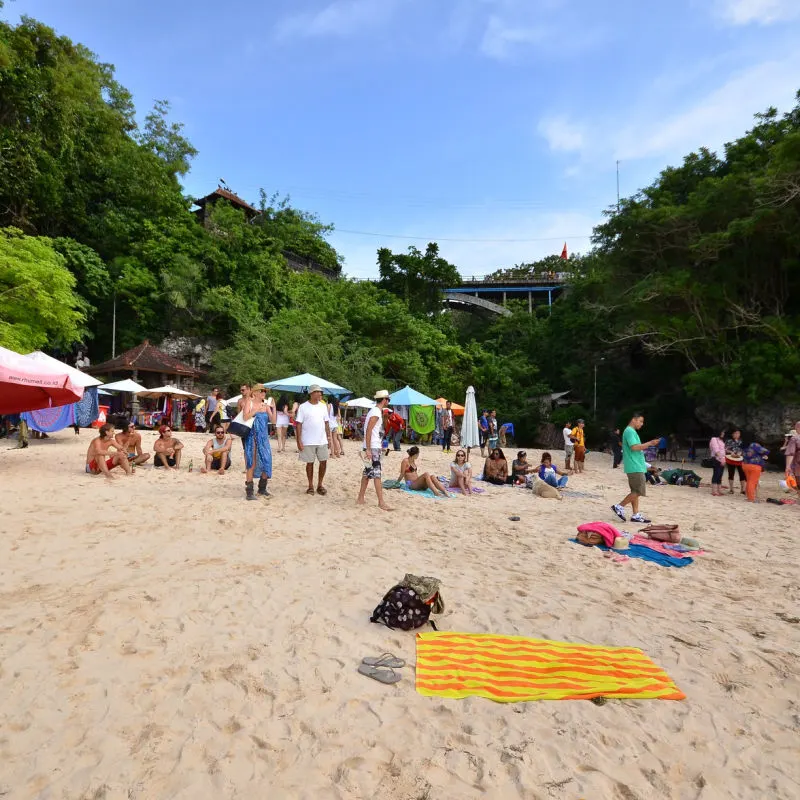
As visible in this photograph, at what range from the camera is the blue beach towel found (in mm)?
5320

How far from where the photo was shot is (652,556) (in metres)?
5.52

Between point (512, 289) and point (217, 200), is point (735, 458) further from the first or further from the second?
point (512, 289)

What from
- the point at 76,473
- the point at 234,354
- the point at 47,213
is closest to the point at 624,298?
the point at 234,354

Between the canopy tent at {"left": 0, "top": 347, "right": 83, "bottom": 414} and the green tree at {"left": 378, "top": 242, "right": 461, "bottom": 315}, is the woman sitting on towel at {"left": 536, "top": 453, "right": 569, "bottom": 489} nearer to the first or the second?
the canopy tent at {"left": 0, "top": 347, "right": 83, "bottom": 414}

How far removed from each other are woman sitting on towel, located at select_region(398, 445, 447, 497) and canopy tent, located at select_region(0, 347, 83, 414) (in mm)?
6420

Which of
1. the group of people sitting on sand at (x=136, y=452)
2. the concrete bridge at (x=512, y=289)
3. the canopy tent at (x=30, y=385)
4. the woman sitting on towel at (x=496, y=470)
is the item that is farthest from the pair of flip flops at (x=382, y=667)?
the concrete bridge at (x=512, y=289)

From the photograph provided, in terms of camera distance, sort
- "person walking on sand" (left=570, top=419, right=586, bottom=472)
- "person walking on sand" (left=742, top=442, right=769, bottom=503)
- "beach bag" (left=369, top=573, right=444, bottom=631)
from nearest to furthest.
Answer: "beach bag" (left=369, top=573, right=444, bottom=631) < "person walking on sand" (left=742, top=442, right=769, bottom=503) < "person walking on sand" (left=570, top=419, right=586, bottom=472)

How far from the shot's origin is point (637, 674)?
296 cm

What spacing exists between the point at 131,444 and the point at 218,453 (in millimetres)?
1787

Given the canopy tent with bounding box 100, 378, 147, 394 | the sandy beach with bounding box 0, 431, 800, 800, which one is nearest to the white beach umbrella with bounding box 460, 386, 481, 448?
the sandy beach with bounding box 0, 431, 800, 800

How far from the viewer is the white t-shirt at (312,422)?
7480 mm

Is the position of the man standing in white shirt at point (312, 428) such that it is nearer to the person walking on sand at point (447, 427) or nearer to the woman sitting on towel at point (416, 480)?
the woman sitting on towel at point (416, 480)

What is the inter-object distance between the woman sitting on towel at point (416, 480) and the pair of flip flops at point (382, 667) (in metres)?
6.00

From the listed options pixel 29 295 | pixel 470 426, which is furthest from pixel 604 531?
pixel 29 295
